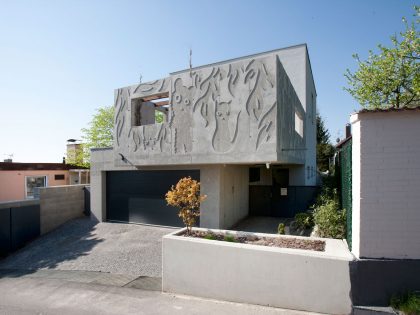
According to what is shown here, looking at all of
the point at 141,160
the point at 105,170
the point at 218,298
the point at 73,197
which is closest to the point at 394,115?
the point at 218,298

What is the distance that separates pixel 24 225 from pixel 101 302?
344 inches

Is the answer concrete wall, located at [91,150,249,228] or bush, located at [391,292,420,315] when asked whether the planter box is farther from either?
concrete wall, located at [91,150,249,228]

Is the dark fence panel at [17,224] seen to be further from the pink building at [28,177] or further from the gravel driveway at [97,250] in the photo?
the pink building at [28,177]

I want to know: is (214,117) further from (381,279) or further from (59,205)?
(59,205)

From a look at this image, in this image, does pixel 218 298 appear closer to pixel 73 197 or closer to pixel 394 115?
pixel 394 115

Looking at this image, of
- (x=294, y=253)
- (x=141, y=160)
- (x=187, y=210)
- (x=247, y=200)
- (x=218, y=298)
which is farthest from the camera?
(x=247, y=200)

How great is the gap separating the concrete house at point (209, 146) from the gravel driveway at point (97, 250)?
1.07 meters

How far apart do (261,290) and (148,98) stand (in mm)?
9622

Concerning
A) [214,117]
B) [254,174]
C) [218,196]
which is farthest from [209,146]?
[254,174]

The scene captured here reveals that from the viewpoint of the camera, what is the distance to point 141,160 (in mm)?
11938

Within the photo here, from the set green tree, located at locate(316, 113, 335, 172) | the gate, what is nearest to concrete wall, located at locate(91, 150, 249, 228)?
the gate

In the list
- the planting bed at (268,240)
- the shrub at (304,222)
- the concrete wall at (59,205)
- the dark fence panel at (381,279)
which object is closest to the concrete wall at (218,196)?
the shrub at (304,222)

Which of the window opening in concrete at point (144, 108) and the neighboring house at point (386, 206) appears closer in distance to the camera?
the neighboring house at point (386, 206)

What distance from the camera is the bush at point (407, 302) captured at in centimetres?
420
